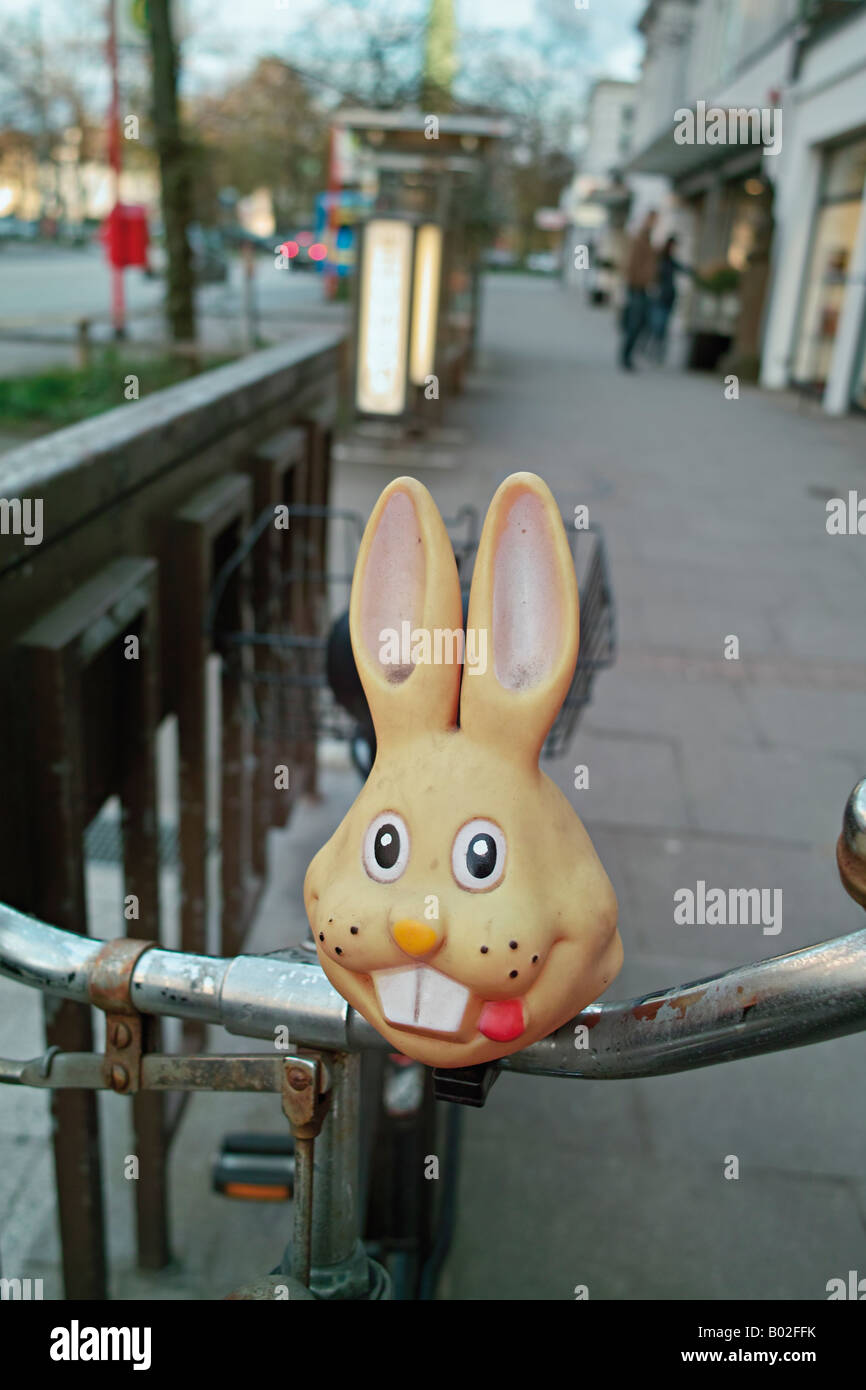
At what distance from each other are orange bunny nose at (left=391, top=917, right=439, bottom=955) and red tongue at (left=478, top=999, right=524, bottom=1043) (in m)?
0.08

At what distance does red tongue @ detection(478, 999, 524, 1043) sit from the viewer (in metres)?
Result: 0.89

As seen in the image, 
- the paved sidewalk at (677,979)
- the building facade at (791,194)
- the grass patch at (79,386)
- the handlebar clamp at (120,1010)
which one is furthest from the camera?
the building facade at (791,194)

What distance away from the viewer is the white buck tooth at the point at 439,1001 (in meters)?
0.88

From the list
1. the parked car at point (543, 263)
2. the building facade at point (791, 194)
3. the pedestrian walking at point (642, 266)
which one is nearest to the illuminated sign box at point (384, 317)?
the building facade at point (791, 194)

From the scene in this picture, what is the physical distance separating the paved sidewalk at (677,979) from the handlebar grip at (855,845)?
1981mm

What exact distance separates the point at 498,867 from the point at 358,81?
16.1 m

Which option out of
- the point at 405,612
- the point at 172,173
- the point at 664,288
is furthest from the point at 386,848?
the point at 664,288

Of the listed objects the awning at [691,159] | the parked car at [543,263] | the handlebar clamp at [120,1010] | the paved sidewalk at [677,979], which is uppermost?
the awning at [691,159]

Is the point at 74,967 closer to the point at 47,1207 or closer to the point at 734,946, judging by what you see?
the point at 47,1207

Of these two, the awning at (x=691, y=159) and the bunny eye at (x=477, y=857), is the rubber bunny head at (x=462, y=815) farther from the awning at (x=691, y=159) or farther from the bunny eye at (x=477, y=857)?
the awning at (x=691, y=159)

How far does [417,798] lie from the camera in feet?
2.97

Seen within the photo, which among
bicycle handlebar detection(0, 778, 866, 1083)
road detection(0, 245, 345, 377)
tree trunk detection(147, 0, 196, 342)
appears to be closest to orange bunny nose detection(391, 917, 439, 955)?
bicycle handlebar detection(0, 778, 866, 1083)
